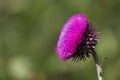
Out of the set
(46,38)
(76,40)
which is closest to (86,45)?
(76,40)

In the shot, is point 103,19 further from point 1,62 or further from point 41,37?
point 1,62

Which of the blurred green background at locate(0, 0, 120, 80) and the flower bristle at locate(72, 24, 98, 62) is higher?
the blurred green background at locate(0, 0, 120, 80)

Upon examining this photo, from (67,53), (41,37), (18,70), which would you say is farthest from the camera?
(41,37)

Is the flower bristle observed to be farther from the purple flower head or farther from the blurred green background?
the blurred green background

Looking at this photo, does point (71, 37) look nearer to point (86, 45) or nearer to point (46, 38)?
point (86, 45)

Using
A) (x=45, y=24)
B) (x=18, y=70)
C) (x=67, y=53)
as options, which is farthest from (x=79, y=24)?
(x=45, y=24)

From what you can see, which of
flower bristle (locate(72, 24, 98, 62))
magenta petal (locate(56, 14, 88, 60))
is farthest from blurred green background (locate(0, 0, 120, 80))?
magenta petal (locate(56, 14, 88, 60))
